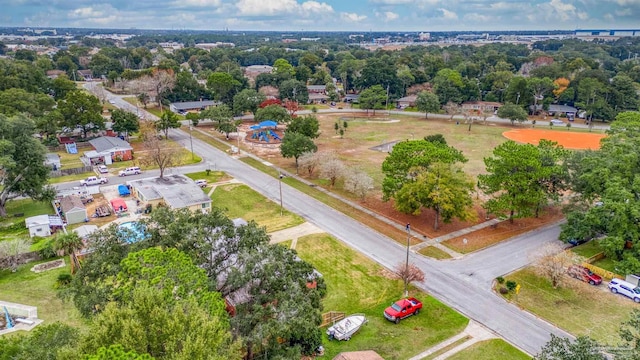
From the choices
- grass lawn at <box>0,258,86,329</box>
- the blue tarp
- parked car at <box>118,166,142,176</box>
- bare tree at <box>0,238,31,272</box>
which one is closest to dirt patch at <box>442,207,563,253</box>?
grass lawn at <box>0,258,86,329</box>

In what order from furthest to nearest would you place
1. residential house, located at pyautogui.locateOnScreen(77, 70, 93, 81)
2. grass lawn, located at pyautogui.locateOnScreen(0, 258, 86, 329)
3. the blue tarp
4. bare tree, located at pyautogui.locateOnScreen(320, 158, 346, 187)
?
residential house, located at pyautogui.locateOnScreen(77, 70, 93, 81)
bare tree, located at pyautogui.locateOnScreen(320, 158, 346, 187)
the blue tarp
grass lawn, located at pyautogui.locateOnScreen(0, 258, 86, 329)

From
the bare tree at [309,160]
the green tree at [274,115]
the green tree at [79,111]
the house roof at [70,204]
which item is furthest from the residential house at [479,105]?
the house roof at [70,204]

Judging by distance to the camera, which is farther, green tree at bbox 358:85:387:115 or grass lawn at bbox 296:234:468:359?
green tree at bbox 358:85:387:115

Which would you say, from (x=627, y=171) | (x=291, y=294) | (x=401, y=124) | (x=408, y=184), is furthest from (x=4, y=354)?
(x=401, y=124)

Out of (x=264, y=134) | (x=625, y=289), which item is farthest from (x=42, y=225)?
(x=625, y=289)

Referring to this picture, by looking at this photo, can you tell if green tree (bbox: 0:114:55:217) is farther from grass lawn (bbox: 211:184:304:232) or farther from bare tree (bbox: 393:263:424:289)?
bare tree (bbox: 393:263:424:289)

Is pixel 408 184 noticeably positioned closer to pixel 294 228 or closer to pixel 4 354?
pixel 294 228
